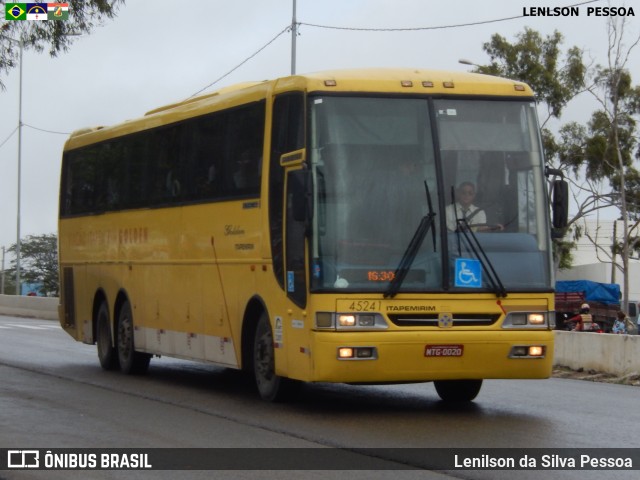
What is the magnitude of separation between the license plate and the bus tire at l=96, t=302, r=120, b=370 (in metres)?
8.29

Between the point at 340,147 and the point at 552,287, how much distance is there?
8.39 feet

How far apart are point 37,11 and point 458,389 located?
800cm

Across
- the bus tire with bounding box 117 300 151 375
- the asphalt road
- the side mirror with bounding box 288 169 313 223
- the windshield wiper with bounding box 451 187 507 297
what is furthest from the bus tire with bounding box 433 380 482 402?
the bus tire with bounding box 117 300 151 375

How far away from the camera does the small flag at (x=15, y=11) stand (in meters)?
17.5

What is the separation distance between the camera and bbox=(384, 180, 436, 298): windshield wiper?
12.6 meters

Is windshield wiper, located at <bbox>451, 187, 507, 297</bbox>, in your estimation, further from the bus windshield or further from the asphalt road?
the asphalt road

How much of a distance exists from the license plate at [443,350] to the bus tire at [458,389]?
1.71 m

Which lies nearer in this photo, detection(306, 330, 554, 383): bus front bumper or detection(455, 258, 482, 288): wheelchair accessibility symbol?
detection(306, 330, 554, 383): bus front bumper

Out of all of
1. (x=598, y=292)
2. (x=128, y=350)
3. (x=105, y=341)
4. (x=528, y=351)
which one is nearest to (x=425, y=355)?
(x=528, y=351)

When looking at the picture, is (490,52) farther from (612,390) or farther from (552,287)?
(552,287)

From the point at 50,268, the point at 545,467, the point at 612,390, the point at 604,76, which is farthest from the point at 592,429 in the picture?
the point at 50,268

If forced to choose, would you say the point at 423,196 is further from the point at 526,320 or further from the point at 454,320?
the point at 526,320

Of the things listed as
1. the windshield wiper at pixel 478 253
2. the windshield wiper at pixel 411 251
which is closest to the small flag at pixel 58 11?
the windshield wiper at pixel 411 251

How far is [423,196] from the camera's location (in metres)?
12.8
